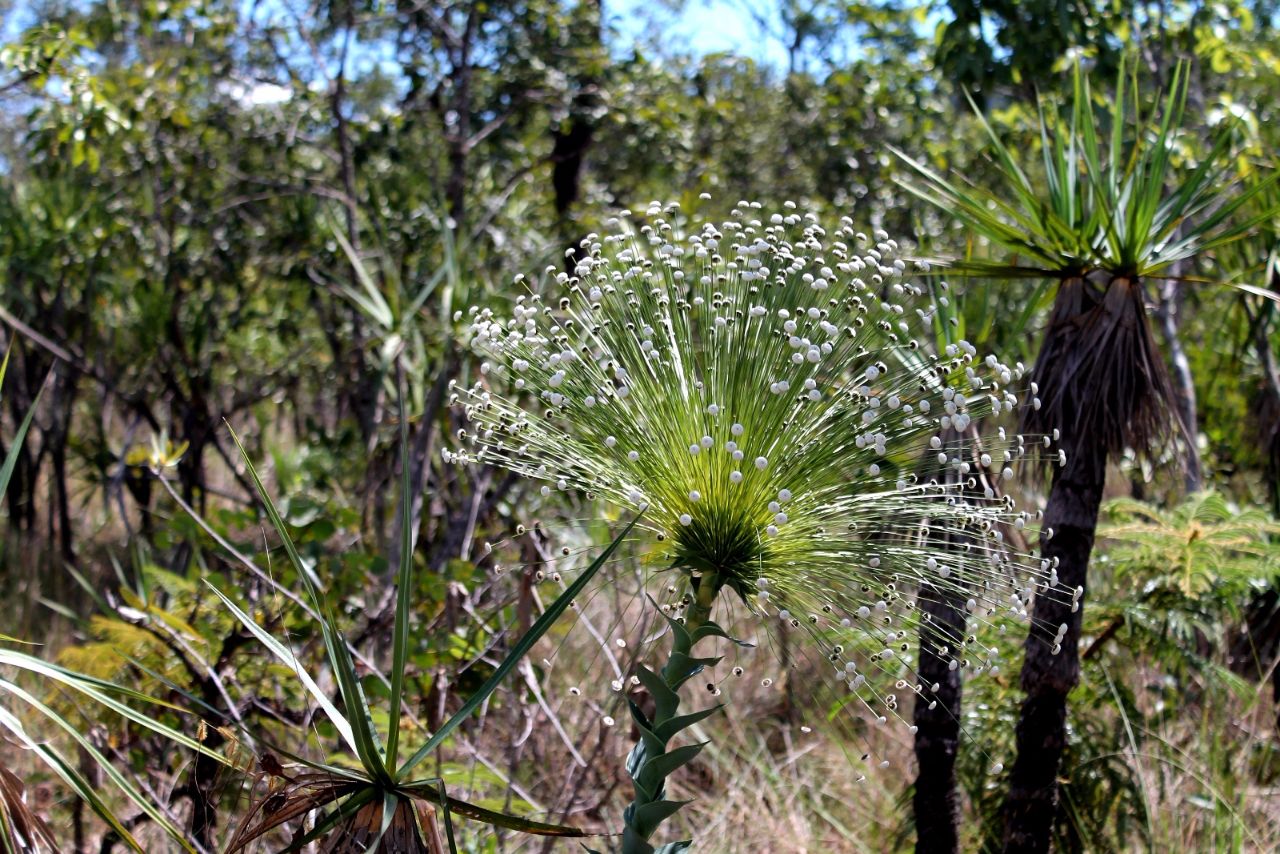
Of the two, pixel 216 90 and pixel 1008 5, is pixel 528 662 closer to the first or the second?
pixel 1008 5

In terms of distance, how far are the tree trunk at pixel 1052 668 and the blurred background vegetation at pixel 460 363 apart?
0.17 m

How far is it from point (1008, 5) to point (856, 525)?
14.2 ft

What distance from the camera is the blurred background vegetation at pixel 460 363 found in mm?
4062

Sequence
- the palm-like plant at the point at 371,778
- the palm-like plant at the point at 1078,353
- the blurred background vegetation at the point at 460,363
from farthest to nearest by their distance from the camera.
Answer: the blurred background vegetation at the point at 460,363, the palm-like plant at the point at 1078,353, the palm-like plant at the point at 371,778

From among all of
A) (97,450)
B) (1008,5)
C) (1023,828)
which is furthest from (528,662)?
(97,450)

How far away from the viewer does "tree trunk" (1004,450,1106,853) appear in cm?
320

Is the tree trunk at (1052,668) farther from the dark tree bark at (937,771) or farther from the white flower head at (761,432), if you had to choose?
the white flower head at (761,432)

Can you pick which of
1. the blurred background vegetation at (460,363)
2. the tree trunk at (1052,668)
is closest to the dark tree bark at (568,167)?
the blurred background vegetation at (460,363)

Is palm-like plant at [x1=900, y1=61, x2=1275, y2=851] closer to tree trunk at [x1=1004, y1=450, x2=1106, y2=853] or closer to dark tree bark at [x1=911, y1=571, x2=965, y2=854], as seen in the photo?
tree trunk at [x1=1004, y1=450, x2=1106, y2=853]

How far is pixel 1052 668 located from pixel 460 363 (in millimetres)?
3304

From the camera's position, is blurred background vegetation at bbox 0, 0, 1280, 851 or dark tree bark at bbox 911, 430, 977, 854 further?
blurred background vegetation at bbox 0, 0, 1280, 851

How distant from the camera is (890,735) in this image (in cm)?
502

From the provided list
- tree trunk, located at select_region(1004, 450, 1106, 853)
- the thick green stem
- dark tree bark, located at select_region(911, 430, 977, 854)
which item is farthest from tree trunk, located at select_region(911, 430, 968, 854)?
the thick green stem

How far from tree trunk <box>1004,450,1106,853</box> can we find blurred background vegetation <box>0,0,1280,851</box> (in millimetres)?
174
